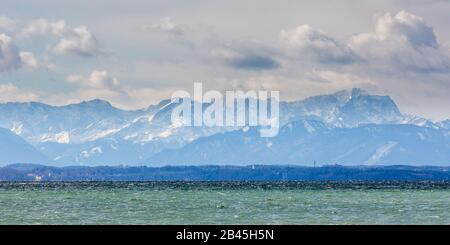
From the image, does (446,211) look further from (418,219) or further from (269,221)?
(269,221)

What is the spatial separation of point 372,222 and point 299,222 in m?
8.00

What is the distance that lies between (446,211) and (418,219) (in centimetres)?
1665

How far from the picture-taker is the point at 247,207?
434ft
